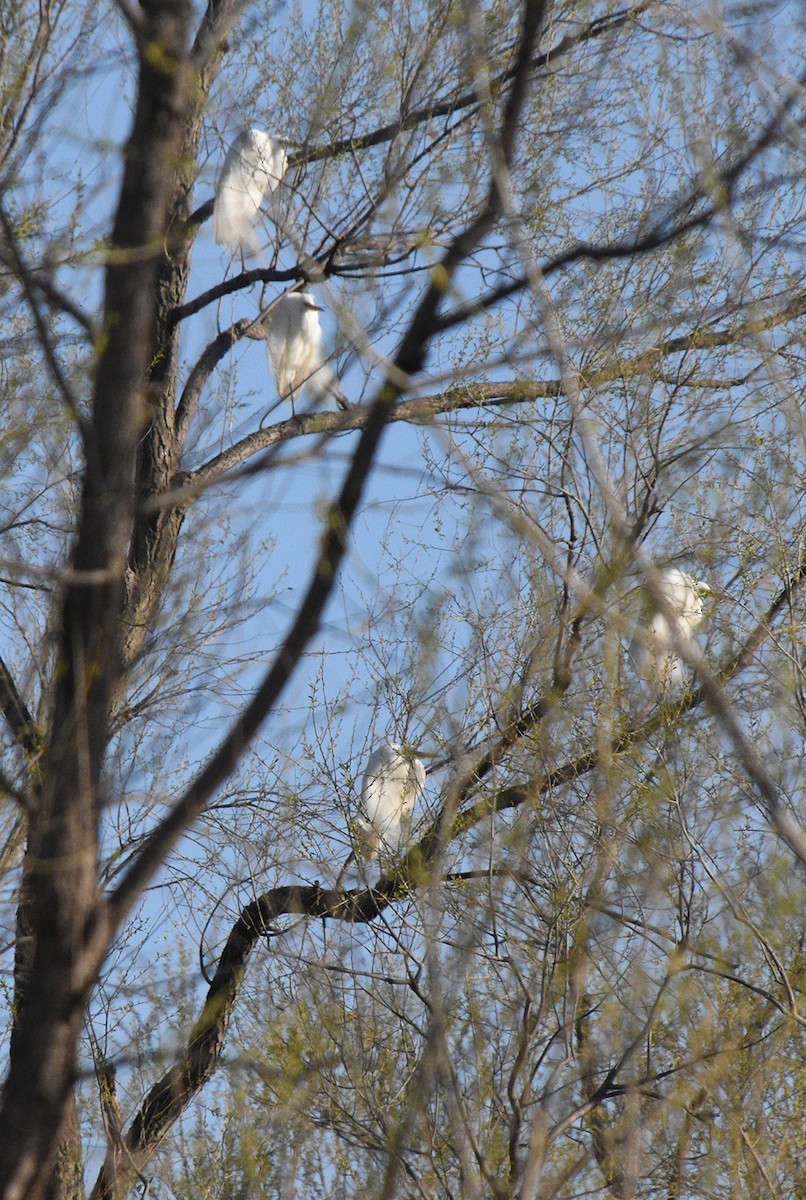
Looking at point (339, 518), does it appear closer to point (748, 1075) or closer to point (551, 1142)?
point (551, 1142)

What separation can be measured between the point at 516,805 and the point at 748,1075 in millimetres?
1091

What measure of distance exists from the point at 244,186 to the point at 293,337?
87 centimetres

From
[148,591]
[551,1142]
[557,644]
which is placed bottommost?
[551,1142]

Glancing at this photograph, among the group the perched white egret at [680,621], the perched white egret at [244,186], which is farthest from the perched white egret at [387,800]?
the perched white egret at [244,186]

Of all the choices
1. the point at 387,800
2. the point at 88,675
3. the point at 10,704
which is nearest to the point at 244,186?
the point at 10,704

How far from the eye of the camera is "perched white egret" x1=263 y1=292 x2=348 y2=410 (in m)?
5.19

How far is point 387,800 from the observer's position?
442 cm

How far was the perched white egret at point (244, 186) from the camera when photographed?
443 cm

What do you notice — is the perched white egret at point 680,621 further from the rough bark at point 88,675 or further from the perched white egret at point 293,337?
the rough bark at point 88,675

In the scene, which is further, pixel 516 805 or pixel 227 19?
pixel 516 805

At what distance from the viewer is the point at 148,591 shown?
185 inches

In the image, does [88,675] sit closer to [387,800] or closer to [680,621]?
[680,621]

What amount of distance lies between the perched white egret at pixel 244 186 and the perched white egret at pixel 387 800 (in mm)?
1756

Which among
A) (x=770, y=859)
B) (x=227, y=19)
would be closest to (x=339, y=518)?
(x=227, y=19)
